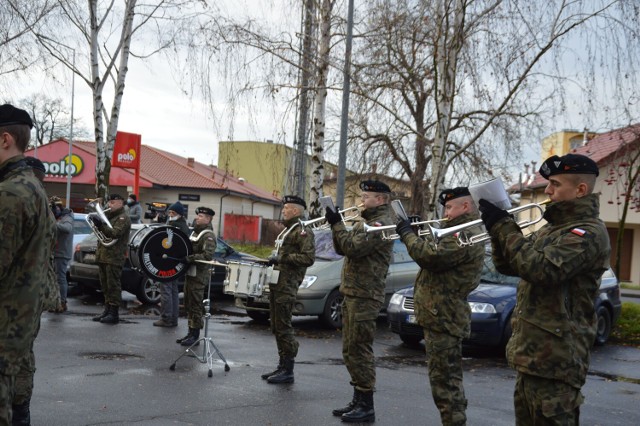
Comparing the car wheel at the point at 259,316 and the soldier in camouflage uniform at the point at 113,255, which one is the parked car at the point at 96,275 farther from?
the soldier in camouflage uniform at the point at 113,255

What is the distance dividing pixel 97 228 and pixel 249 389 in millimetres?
5962

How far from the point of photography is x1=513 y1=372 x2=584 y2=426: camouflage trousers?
4457 mm

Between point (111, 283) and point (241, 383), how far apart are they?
5.27 m

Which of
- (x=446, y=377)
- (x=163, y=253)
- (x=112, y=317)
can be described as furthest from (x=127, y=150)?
(x=446, y=377)

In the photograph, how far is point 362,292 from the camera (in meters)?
7.69

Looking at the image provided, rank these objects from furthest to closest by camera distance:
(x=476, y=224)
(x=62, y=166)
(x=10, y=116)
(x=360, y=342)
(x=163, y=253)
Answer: (x=62, y=166) < (x=163, y=253) < (x=360, y=342) < (x=476, y=224) < (x=10, y=116)

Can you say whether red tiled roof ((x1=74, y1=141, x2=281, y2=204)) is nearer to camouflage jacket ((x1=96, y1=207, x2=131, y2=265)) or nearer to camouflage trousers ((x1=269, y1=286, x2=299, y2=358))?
camouflage jacket ((x1=96, y1=207, x2=131, y2=265))

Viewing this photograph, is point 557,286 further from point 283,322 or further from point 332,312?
point 332,312

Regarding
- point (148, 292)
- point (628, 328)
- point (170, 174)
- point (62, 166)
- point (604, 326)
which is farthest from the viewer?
point (170, 174)

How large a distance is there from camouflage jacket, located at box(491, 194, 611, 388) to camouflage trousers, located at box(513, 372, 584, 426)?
0.06 meters

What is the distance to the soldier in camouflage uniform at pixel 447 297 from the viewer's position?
627 cm

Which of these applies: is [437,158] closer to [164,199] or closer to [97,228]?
[97,228]

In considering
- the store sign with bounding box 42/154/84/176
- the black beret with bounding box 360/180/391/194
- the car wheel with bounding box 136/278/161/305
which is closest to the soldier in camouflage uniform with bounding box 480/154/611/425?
the black beret with bounding box 360/180/391/194

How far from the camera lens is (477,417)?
7.94m
